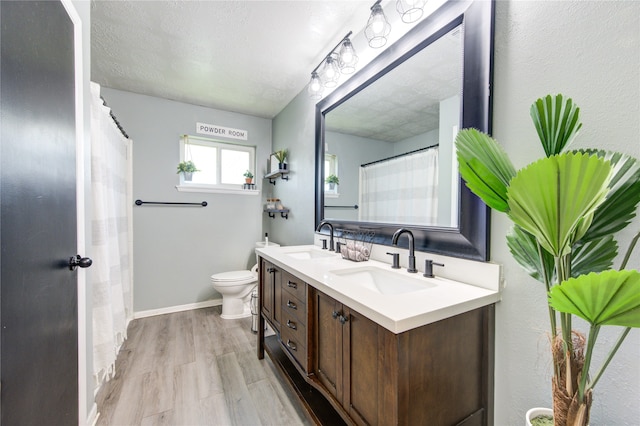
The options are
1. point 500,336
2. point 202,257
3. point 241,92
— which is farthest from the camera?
point 202,257

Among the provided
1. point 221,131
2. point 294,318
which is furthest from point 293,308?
Answer: point 221,131

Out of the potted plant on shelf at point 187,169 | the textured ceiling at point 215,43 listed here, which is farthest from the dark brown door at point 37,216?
the potted plant on shelf at point 187,169

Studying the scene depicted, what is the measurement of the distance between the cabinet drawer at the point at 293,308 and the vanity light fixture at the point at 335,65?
4.98 ft

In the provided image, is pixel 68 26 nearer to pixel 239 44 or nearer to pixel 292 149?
pixel 239 44

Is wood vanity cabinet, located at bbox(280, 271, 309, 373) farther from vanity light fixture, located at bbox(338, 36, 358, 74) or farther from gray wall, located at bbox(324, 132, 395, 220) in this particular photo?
vanity light fixture, located at bbox(338, 36, 358, 74)

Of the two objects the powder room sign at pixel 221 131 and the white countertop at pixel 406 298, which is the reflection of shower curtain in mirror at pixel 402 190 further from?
the powder room sign at pixel 221 131

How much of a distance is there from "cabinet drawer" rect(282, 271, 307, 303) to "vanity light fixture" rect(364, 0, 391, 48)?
1.40 metres

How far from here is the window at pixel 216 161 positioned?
296 cm

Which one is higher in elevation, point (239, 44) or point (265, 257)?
point (239, 44)

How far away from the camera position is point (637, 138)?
67 centimetres

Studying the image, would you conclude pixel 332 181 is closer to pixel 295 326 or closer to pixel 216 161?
pixel 295 326

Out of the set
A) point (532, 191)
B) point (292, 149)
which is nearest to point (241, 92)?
point (292, 149)

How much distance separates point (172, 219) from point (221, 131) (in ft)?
3.87

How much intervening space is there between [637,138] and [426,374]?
2.86 feet
